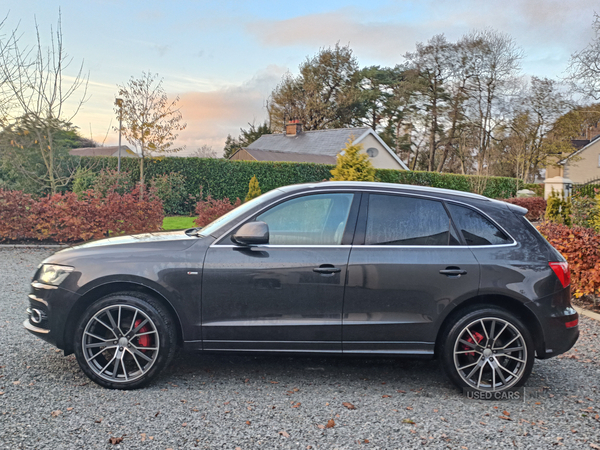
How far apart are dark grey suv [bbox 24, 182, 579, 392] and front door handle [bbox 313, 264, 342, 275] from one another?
0.01 metres

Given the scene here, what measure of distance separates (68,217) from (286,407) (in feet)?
32.1

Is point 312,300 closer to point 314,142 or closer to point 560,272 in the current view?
point 560,272

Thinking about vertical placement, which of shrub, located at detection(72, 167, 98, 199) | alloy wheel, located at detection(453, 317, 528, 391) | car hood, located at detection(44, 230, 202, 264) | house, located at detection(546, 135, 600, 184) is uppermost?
house, located at detection(546, 135, 600, 184)

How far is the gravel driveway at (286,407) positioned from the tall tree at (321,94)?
165 feet

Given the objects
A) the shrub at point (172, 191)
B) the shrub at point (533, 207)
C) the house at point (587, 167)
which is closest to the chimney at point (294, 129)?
the shrub at point (172, 191)

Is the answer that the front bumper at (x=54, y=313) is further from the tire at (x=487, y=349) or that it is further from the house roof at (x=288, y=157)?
the house roof at (x=288, y=157)

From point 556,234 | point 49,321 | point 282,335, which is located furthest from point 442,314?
point 556,234

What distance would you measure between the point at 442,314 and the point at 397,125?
52844 mm

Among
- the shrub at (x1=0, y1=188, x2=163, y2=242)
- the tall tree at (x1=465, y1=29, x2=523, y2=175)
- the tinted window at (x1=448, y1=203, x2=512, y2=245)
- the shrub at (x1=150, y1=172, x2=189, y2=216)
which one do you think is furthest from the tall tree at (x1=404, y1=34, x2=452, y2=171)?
the tinted window at (x1=448, y1=203, x2=512, y2=245)

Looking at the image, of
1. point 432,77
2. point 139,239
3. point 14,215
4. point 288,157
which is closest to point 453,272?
point 139,239

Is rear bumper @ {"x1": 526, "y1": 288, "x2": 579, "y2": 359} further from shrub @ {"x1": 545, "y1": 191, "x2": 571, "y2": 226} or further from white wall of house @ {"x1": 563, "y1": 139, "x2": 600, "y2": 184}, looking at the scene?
white wall of house @ {"x1": 563, "y1": 139, "x2": 600, "y2": 184}

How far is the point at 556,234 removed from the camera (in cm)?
A: 784

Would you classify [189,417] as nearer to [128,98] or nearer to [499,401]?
[499,401]

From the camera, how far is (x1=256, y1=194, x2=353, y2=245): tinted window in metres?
4.15
